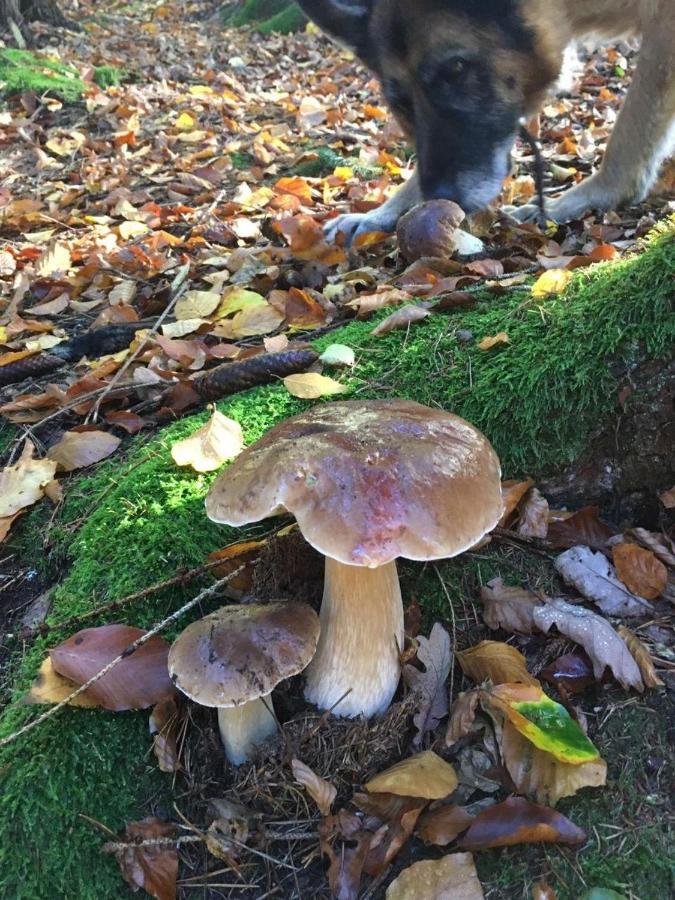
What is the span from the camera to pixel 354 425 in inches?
62.1

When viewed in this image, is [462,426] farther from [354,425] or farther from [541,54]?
[541,54]

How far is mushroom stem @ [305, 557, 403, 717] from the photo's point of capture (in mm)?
1685

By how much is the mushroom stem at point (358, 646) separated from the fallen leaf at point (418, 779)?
0.19 meters

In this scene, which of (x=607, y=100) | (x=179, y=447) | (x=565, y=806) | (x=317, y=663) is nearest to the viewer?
(x=565, y=806)

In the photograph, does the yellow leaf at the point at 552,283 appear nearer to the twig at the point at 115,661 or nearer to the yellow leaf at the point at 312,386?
the yellow leaf at the point at 312,386

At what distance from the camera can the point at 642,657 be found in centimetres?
171

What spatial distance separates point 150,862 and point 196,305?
2516 millimetres

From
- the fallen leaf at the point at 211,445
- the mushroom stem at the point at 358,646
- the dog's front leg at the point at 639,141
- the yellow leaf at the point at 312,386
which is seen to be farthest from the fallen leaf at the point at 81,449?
the dog's front leg at the point at 639,141

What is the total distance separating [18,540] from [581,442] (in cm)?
189

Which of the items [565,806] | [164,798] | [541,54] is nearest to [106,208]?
[541,54]

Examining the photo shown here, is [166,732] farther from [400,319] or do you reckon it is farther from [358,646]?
[400,319]

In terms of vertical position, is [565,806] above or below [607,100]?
below

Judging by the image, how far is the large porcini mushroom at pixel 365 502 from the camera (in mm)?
1382

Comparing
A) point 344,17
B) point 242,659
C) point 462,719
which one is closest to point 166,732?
point 242,659
